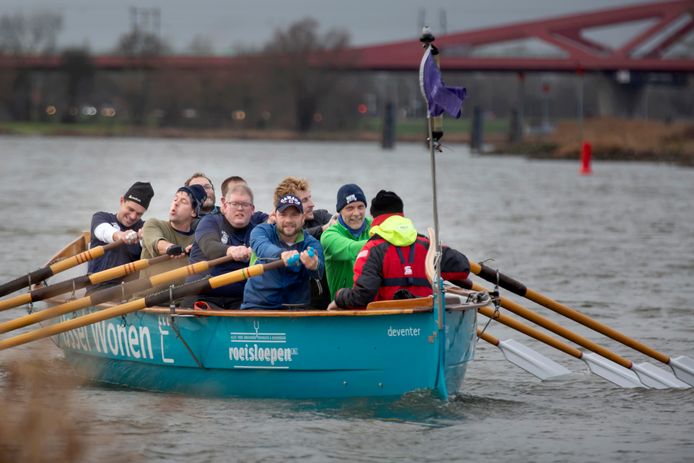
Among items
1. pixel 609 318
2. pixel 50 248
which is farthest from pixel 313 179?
pixel 609 318

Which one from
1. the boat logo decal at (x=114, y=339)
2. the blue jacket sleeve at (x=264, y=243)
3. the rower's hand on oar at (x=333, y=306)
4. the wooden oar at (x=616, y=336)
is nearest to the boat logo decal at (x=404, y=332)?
the rower's hand on oar at (x=333, y=306)

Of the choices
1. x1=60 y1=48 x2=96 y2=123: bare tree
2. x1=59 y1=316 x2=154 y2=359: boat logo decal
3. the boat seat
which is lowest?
x1=59 y1=316 x2=154 y2=359: boat logo decal

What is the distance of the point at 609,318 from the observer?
1606 centimetres

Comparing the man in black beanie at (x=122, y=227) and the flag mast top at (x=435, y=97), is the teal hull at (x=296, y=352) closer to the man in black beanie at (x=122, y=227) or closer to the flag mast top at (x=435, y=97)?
the flag mast top at (x=435, y=97)

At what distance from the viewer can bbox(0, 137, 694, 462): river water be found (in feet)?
30.9

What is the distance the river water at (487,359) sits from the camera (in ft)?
30.9

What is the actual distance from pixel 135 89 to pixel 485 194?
68.7m

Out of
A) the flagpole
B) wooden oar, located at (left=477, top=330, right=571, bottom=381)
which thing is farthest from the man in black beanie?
the flagpole

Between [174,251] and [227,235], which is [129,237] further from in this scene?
[227,235]

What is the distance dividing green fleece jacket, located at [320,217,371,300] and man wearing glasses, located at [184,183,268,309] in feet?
2.52

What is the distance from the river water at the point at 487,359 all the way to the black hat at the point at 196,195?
5.81 feet

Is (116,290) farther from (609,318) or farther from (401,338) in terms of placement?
(609,318)

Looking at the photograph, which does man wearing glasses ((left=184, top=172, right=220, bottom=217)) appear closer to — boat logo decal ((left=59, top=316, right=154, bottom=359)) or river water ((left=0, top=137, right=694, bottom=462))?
boat logo decal ((left=59, top=316, right=154, bottom=359))

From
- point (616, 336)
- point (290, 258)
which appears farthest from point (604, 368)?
point (290, 258)
